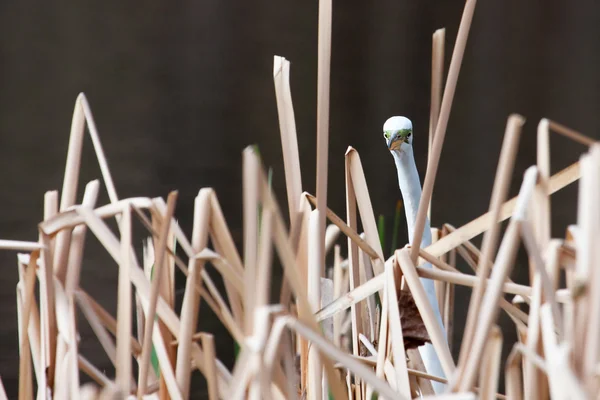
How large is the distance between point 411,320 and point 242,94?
716cm

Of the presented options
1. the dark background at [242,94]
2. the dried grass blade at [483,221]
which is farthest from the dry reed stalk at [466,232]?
the dark background at [242,94]

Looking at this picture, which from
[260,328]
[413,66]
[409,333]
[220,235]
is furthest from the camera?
[413,66]

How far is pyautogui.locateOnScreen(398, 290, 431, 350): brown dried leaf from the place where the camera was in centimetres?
142

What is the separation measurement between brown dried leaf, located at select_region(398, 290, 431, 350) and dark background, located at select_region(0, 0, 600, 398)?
1.69 meters

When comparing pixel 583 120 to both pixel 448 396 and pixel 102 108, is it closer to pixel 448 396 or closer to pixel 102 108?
pixel 102 108

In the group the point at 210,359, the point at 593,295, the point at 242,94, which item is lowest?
the point at 210,359

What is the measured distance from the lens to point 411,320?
143 cm

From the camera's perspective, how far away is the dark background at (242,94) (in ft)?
17.6

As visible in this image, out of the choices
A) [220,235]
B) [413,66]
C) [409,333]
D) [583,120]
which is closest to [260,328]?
[220,235]

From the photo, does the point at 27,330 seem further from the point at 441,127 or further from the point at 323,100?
the point at 441,127

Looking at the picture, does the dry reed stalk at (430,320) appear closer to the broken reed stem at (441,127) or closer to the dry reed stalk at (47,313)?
the broken reed stem at (441,127)

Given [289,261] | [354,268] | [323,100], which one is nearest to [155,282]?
[289,261]

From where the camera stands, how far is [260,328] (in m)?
0.98

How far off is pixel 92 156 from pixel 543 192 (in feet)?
17.6
